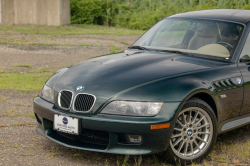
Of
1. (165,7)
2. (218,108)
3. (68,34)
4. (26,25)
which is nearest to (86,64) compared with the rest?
(218,108)

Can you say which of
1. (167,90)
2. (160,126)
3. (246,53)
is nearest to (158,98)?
(167,90)

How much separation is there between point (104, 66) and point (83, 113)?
Answer: 0.77 metres

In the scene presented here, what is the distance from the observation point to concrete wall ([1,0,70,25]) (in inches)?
674

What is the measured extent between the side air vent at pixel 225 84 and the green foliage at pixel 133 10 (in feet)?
50.9

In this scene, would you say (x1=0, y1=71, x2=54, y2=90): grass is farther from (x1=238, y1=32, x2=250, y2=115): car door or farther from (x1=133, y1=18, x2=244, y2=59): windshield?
(x1=238, y1=32, x2=250, y2=115): car door

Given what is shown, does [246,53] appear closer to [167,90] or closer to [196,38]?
[196,38]

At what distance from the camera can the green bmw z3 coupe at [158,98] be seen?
12.4 ft

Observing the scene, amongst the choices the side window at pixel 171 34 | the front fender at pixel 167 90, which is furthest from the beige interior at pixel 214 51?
the front fender at pixel 167 90

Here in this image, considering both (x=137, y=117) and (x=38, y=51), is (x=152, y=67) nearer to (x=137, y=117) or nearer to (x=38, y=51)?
(x=137, y=117)

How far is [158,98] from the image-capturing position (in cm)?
380

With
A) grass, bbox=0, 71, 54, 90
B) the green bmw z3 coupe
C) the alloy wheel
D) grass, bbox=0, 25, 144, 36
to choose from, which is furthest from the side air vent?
grass, bbox=0, 25, 144, 36

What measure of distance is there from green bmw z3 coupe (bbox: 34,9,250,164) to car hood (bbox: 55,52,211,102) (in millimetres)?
10

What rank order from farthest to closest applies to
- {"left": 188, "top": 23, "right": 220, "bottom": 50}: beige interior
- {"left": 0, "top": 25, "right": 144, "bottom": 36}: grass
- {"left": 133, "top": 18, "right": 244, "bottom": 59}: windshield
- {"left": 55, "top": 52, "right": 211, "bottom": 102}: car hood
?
{"left": 0, "top": 25, "right": 144, "bottom": 36}: grass < {"left": 188, "top": 23, "right": 220, "bottom": 50}: beige interior < {"left": 133, "top": 18, "right": 244, "bottom": 59}: windshield < {"left": 55, "top": 52, "right": 211, "bottom": 102}: car hood

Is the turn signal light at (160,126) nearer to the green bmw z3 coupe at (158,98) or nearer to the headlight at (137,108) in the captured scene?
the green bmw z3 coupe at (158,98)
